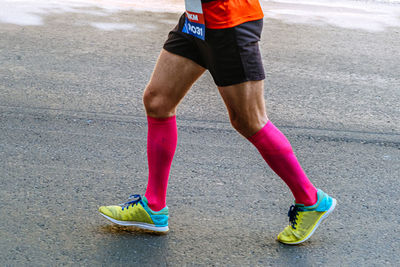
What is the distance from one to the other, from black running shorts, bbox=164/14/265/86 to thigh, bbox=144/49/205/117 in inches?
4.6

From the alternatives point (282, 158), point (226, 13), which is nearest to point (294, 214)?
point (282, 158)

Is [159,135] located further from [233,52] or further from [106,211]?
[233,52]

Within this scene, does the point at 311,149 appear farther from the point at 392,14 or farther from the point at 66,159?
the point at 392,14

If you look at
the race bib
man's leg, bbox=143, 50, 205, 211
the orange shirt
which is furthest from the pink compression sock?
the orange shirt

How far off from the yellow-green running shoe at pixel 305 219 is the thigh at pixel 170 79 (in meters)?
0.82

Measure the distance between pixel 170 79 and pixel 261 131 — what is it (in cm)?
48

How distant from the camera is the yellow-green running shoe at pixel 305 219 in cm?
301

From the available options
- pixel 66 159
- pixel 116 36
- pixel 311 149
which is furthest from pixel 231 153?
pixel 116 36

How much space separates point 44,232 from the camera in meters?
3.04

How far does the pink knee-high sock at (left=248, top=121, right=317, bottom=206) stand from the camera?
2.84 metres

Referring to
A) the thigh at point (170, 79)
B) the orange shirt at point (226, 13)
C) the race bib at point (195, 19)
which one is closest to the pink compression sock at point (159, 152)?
the thigh at point (170, 79)

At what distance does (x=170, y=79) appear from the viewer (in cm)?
281

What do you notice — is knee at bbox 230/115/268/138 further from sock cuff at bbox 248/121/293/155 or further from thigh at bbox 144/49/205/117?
thigh at bbox 144/49/205/117

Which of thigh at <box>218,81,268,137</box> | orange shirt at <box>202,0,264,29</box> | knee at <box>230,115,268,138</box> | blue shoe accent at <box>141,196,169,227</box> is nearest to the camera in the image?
orange shirt at <box>202,0,264,29</box>
